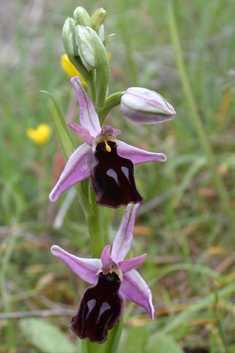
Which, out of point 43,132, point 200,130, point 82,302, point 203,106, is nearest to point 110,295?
point 82,302

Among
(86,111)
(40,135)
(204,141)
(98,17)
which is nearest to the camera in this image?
(86,111)

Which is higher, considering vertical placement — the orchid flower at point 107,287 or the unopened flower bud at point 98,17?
the unopened flower bud at point 98,17

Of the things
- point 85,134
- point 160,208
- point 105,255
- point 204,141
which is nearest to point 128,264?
point 105,255

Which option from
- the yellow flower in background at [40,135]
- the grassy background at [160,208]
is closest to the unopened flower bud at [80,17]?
the grassy background at [160,208]

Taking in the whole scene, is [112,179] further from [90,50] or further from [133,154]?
[90,50]

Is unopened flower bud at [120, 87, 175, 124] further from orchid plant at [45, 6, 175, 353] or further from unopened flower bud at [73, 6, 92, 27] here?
unopened flower bud at [73, 6, 92, 27]

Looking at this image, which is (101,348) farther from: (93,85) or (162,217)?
(162,217)

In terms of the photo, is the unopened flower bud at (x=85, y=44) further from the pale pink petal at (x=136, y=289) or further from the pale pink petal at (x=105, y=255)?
the pale pink petal at (x=136, y=289)
